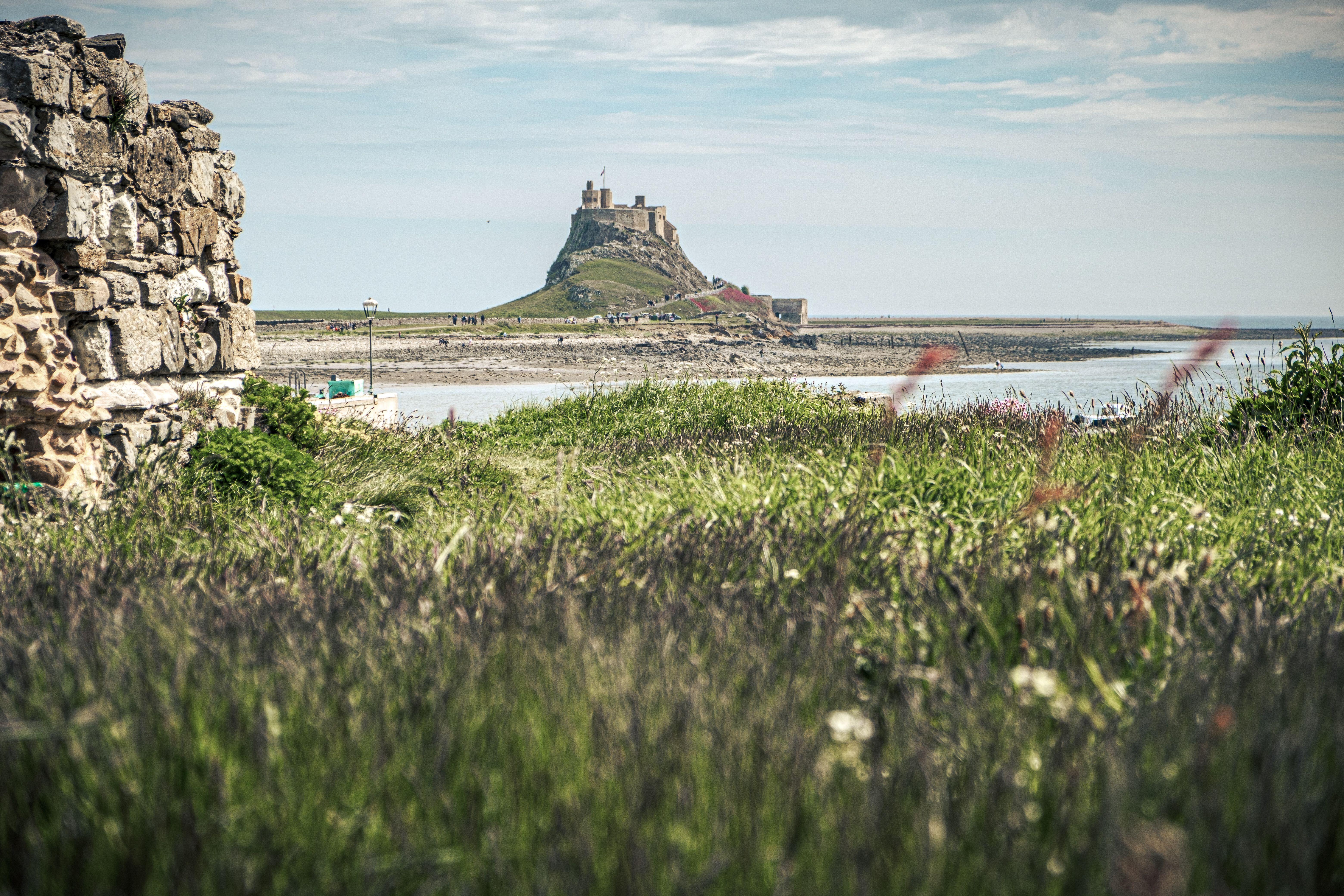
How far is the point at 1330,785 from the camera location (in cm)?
204

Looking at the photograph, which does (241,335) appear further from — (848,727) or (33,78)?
(848,727)

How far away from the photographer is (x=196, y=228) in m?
8.27

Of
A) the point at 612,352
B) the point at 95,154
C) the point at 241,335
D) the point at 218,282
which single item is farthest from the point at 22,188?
the point at 612,352

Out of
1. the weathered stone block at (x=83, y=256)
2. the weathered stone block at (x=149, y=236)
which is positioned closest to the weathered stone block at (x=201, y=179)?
the weathered stone block at (x=149, y=236)

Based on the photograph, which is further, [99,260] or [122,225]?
[122,225]

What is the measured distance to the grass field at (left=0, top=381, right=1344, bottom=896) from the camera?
5.92 ft

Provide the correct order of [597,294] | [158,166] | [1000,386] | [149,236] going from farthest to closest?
[597,294] < [1000,386] < [158,166] < [149,236]

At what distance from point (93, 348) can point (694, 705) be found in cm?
624

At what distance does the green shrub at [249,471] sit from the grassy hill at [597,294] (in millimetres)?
103671

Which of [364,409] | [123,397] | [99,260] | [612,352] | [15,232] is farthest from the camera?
[612,352]

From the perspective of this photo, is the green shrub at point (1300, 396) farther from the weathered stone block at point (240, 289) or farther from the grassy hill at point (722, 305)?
the grassy hill at point (722, 305)

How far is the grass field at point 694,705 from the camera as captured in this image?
181 centimetres

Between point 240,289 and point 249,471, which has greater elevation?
point 240,289

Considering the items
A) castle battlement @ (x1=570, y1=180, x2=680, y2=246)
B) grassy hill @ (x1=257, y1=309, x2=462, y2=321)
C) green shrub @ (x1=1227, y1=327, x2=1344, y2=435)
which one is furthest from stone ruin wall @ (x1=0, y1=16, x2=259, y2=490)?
castle battlement @ (x1=570, y1=180, x2=680, y2=246)
